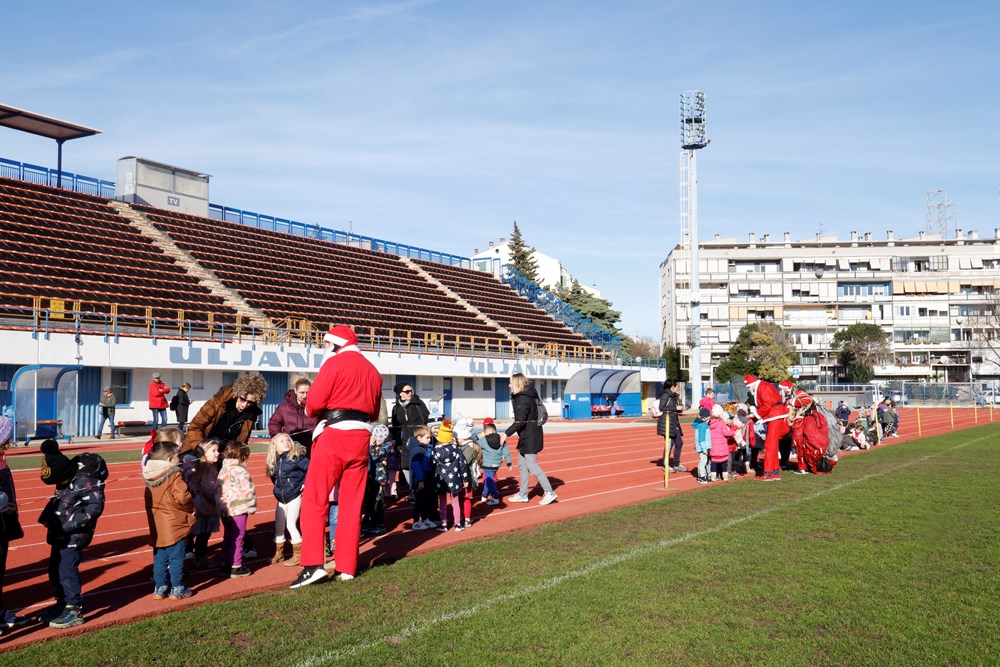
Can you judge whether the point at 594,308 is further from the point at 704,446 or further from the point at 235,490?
the point at 235,490

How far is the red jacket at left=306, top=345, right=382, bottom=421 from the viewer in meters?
7.14

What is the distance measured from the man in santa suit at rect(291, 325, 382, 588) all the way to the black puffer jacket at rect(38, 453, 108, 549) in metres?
1.61

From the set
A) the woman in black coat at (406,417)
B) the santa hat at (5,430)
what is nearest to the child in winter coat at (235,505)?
the santa hat at (5,430)

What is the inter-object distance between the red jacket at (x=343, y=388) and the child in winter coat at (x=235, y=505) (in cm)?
103

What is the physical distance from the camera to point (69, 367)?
24609mm

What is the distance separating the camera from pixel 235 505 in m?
7.71

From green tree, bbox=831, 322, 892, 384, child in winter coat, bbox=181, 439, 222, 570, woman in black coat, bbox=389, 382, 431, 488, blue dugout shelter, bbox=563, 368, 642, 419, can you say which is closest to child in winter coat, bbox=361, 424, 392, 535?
woman in black coat, bbox=389, 382, 431, 488

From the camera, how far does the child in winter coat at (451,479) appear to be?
387 inches

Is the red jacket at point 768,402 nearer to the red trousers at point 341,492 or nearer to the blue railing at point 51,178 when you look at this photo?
the red trousers at point 341,492

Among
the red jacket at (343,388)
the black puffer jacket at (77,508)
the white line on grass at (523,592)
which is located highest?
the red jacket at (343,388)

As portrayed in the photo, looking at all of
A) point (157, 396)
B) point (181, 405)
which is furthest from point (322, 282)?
point (181, 405)

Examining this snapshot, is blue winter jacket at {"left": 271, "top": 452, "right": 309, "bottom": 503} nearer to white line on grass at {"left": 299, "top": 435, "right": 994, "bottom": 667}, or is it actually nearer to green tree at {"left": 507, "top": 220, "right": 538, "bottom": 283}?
white line on grass at {"left": 299, "top": 435, "right": 994, "bottom": 667}

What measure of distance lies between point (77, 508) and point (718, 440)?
11.2 meters

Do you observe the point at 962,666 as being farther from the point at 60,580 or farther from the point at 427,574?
the point at 60,580
